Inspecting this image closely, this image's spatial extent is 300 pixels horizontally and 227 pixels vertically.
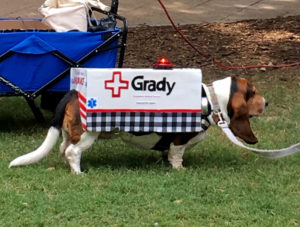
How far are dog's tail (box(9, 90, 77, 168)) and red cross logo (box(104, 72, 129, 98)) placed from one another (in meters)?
0.41

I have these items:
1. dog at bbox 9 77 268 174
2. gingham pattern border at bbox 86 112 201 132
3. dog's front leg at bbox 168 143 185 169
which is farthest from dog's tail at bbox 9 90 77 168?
dog's front leg at bbox 168 143 185 169

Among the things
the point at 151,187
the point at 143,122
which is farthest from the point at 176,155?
the point at 151,187

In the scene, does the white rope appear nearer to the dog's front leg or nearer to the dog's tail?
the dog's front leg

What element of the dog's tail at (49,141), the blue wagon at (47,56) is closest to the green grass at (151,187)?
the dog's tail at (49,141)

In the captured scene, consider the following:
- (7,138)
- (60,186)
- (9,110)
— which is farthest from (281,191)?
(9,110)

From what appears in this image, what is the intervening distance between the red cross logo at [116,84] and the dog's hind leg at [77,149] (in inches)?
15.6

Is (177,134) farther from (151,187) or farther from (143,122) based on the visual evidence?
(151,187)

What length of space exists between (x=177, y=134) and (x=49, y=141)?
40.2 inches

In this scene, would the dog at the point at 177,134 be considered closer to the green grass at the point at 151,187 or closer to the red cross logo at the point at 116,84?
the green grass at the point at 151,187

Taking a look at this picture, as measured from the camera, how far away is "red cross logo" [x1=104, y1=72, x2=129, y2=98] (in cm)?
505

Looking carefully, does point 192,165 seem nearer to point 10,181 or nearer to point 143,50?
point 10,181

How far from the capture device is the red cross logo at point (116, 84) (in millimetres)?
5055

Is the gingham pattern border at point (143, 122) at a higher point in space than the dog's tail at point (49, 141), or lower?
higher

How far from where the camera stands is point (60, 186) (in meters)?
4.93
